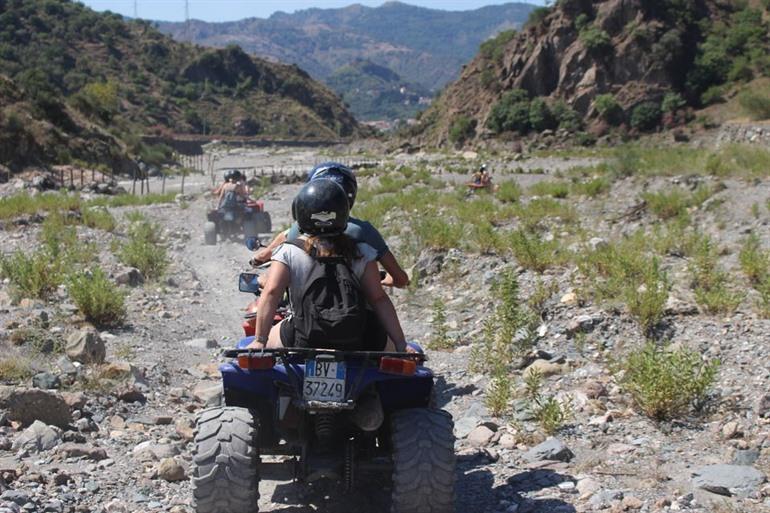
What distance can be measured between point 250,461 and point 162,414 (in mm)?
2614

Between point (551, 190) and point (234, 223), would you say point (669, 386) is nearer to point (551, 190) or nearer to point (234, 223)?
point (234, 223)

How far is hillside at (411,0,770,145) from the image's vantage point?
62.6 metres

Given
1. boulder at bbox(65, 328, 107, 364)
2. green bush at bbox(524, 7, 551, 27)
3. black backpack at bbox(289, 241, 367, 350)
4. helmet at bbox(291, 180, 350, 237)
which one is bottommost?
boulder at bbox(65, 328, 107, 364)

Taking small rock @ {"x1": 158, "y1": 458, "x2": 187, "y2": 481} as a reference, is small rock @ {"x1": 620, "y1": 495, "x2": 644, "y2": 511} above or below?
above

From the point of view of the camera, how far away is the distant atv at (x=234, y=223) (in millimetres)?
17328

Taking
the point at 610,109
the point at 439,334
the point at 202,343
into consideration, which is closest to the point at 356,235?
the point at 439,334

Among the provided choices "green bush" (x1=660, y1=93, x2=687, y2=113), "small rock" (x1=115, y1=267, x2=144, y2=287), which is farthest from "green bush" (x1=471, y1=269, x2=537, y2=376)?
"green bush" (x1=660, y1=93, x2=687, y2=113)

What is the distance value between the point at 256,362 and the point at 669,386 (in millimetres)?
3142

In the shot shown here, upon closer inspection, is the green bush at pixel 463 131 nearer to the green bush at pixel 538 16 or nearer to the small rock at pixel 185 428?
the green bush at pixel 538 16

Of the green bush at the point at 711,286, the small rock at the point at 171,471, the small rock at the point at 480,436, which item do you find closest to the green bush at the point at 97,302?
the small rock at the point at 171,471

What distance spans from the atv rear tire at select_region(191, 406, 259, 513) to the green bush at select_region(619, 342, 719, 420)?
3.06 meters

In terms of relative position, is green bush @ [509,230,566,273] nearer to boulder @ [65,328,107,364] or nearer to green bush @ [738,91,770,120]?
boulder @ [65,328,107,364]

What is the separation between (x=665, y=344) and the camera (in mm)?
7535

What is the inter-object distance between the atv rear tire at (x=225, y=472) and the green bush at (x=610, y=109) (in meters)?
62.5
